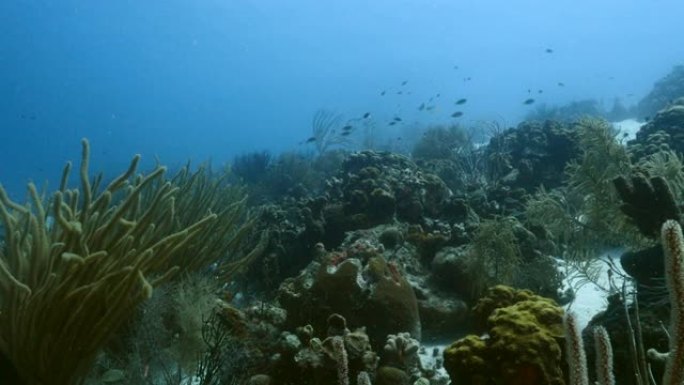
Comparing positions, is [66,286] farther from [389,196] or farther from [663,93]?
[663,93]

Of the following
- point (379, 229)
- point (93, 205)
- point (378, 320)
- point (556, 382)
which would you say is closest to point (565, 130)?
point (379, 229)

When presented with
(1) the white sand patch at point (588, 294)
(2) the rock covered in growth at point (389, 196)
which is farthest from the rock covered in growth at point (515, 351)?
(2) the rock covered in growth at point (389, 196)

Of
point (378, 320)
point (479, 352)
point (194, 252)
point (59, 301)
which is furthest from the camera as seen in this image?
point (194, 252)

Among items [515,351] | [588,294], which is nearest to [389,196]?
[588,294]

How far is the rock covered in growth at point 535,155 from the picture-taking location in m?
11.3

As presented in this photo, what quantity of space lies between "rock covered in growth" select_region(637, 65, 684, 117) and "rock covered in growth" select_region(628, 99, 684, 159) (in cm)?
1559

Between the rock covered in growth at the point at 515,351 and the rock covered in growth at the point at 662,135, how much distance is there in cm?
668

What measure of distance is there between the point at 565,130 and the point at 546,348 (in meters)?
10.5

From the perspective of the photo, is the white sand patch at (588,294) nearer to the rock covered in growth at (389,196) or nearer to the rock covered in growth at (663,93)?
the rock covered in growth at (389,196)

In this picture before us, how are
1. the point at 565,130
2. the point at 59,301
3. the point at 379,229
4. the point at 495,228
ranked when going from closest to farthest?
the point at 59,301 < the point at 495,228 < the point at 379,229 < the point at 565,130

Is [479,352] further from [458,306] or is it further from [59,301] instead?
[59,301]

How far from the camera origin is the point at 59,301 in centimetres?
338

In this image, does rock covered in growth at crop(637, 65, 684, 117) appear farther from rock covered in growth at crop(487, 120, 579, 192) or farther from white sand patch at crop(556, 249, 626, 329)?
white sand patch at crop(556, 249, 626, 329)

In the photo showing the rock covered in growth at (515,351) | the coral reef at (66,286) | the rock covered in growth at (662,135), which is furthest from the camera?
the rock covered in growth at (662,135)
